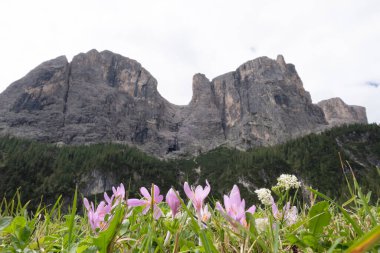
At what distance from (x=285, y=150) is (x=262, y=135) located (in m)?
29.6

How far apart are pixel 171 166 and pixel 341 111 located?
125 meters

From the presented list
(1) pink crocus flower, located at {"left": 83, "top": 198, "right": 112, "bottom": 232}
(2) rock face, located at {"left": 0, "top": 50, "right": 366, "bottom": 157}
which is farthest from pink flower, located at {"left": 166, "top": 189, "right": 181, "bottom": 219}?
(2) rock face, located at {"left": 0, "top": 50, "right": 366, "bottom": 157}

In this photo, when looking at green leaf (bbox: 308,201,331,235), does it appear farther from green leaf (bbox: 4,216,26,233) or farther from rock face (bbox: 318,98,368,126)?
rock face (bbox: 318,98,368,126)

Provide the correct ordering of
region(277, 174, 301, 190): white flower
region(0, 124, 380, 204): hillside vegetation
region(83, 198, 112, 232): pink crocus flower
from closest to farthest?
1. region(83, 198, 112, 232): pink crocus flower
2. region(277, 174, 301, 190): white flower
3. region(0, 124, 380, 204): hillside vegetation

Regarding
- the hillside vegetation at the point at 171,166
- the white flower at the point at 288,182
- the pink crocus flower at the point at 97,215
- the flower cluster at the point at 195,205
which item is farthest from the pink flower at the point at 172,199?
the hillside vegetation at the point at 171,166

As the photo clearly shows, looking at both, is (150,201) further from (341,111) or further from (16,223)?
(341,111)

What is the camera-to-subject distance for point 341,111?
19012cm

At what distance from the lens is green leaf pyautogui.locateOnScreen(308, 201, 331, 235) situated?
4.51 ft

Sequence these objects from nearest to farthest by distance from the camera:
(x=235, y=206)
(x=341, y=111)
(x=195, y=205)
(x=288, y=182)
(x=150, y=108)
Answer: (x=235, y=206) → (x=195, y=205) → (x=288, y=182) → (x=150, y=108) → (x=341, y=111)

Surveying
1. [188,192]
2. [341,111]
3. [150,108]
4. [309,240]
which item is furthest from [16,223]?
[341,111]

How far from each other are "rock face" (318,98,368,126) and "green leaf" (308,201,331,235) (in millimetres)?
202587

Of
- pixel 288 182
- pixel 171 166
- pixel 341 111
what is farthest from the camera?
pixel 341 111

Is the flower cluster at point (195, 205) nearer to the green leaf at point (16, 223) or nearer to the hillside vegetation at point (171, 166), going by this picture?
the green leaf at point (16, 223)

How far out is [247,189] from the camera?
11225cm
